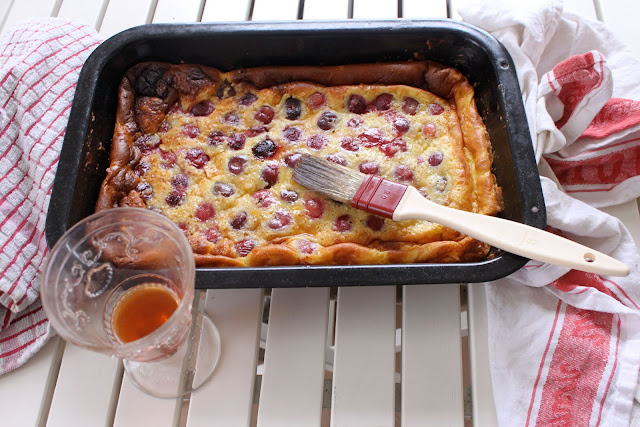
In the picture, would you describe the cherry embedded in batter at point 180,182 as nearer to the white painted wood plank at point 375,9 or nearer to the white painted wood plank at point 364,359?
the white painted wood plank at point 364,359

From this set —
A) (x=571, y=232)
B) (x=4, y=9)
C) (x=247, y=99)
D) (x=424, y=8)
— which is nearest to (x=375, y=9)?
(x=424, y=8)

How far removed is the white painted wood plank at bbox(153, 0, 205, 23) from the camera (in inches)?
66.2

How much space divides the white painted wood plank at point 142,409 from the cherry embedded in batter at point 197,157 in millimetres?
502

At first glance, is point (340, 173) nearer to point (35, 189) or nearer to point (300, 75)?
point (300, 75)

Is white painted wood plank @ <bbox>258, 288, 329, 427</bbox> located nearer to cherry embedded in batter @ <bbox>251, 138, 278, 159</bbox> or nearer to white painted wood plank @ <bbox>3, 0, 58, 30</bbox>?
cherry embedded in batter @ <bbox>251, 138, 278, 159</bbox>

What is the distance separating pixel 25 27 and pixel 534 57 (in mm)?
1325

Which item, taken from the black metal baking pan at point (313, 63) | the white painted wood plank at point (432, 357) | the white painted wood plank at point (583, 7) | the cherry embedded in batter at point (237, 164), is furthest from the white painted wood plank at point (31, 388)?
the white painted wood plank at point (583, 7)

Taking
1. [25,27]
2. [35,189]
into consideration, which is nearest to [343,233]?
[35,189]

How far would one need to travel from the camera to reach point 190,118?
1407mm

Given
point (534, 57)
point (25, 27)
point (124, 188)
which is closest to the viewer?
point (124, 188)

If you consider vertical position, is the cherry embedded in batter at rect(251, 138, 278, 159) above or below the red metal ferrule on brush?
below

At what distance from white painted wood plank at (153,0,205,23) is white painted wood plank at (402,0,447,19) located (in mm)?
599

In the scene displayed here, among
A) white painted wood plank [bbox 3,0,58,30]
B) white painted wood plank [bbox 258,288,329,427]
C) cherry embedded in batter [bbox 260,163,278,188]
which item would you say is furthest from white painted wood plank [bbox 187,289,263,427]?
white painted wood plank [bbox 3,0,58,30]

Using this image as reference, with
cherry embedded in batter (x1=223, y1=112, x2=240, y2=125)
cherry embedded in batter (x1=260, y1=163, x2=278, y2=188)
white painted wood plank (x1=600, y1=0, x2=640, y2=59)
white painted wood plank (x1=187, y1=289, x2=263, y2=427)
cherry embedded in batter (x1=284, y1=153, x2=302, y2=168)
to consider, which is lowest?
white painted wood plank (x1=187, y1=289, x2=263, y2=427)
